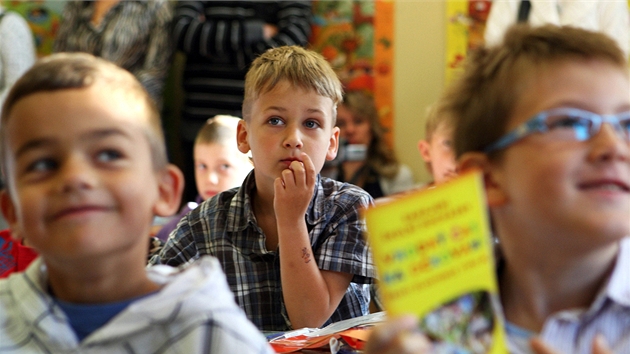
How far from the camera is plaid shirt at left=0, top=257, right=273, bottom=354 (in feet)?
3.46

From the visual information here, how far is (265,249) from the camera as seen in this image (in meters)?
1.84

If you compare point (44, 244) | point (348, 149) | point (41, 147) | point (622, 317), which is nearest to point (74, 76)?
Result: point (41, 147)

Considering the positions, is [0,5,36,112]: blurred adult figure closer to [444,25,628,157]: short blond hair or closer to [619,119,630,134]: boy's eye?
[444,25,628,157]: short blond hair

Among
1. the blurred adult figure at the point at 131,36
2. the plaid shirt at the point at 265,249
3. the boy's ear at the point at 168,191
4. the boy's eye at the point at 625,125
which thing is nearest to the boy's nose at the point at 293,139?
the plaid shirt at the point at 265,249

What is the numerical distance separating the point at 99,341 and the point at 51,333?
0.08 meters

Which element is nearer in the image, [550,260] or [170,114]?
[550,260]

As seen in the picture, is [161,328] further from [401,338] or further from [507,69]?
[507,69]

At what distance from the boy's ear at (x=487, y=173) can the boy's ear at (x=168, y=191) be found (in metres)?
0.49

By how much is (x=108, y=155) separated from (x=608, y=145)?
72 centimetres

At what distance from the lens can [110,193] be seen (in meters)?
1.07

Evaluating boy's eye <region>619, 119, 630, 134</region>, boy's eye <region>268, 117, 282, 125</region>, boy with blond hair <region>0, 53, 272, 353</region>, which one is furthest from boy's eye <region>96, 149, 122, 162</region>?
boy's eye <region>268, 117, 282, 125</region>

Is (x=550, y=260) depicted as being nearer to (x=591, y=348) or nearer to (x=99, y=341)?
(x=591, y=348)

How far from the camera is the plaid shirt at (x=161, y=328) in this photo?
3.46 feet

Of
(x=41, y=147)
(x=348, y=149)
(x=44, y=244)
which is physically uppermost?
(x=41, y=147)
